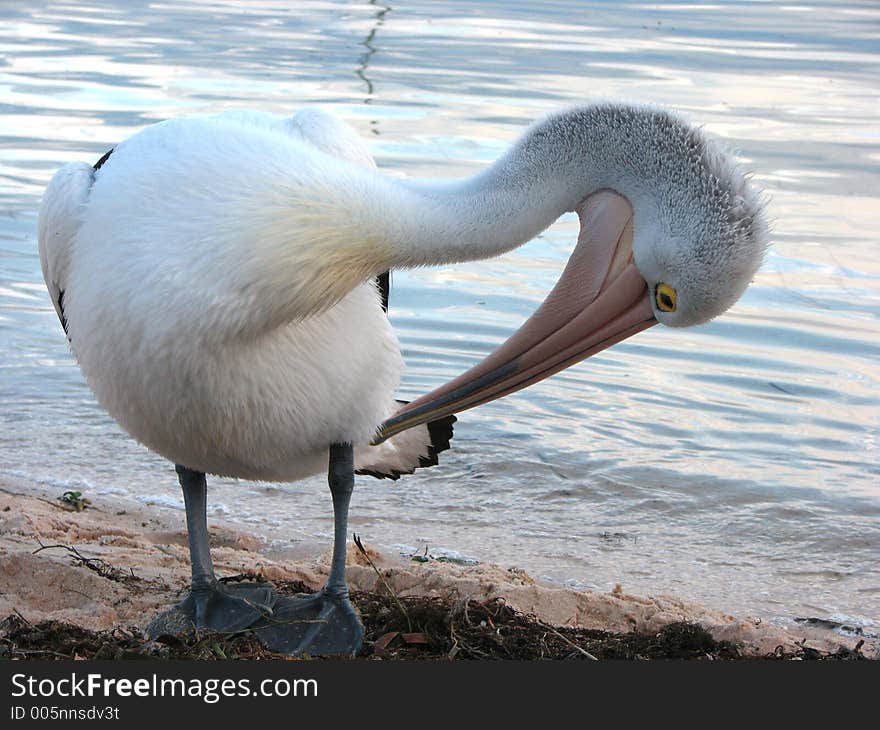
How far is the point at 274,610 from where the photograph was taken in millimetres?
5184

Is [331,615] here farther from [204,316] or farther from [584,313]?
[584,313]

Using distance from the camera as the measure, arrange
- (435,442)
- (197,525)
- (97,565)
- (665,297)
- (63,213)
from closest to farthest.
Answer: (665,297) < (63,213) < (197,525) < (97,565) < (435,442)

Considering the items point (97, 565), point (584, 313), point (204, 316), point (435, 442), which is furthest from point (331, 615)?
point (584, 313)

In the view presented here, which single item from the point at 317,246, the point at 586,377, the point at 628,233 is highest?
the point at 628,233

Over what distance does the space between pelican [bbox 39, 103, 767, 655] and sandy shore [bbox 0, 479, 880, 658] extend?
841 millimetres

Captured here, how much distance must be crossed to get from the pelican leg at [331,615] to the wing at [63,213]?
3.73ft

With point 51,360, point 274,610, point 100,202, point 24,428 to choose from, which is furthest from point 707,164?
point 51,360

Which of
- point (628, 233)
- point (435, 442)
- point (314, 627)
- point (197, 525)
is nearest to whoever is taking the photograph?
point (628, 233)

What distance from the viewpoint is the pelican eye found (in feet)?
12.8

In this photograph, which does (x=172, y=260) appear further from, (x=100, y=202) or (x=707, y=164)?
(x=707, y=164)

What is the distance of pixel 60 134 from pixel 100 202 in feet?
29.6

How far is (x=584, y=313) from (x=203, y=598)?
74.0 inches

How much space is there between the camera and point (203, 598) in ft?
16.8

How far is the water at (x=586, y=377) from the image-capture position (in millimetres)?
6625
